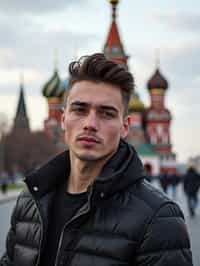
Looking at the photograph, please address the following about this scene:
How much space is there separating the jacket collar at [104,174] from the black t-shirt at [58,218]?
0.12m

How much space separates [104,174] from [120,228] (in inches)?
9.7

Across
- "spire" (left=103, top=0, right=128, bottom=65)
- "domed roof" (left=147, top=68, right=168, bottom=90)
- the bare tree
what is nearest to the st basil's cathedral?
"domed roof" (left=147, top=68, right=168, bottom=90)

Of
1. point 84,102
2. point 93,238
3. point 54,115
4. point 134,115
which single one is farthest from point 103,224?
point 54,115

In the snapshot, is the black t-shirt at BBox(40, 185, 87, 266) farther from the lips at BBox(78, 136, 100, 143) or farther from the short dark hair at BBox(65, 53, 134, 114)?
the short dark hair at BBox(65, 53, 134, 114)

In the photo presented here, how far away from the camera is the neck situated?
2771 mm

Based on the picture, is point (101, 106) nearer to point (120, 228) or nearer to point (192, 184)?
point (120, 228)

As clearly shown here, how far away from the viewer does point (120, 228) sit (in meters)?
2.53

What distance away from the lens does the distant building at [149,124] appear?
255 feet

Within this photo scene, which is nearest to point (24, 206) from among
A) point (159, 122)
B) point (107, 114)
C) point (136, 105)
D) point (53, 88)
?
point (107, 114)

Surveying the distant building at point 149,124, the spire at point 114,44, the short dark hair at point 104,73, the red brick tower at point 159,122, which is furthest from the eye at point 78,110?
the red brick tower at point 159,122

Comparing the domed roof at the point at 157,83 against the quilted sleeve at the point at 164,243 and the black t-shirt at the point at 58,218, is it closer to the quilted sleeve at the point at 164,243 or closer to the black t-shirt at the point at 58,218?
the black t-shirt at the point at 58,218

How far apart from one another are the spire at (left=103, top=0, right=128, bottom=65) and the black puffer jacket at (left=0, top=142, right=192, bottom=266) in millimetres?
68064

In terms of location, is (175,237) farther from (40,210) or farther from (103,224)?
(40,210)

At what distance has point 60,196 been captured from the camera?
116 inches
